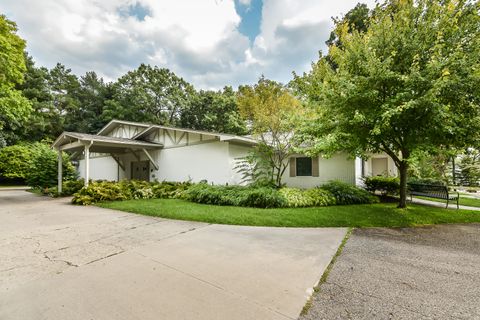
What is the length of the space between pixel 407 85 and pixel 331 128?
215 centimetres

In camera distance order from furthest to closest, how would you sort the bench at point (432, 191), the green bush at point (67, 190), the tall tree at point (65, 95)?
the tall tree at point (65, 95), the green bush at point (67, 190), the bench at point (432, 191)

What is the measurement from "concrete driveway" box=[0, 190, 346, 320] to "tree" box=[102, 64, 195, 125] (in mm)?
24510

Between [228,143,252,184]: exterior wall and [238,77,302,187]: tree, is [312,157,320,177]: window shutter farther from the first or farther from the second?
[228,143,252,184]: exterior wall

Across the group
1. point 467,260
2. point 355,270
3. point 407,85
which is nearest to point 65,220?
point 355,270

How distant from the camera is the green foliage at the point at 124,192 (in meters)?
9.30

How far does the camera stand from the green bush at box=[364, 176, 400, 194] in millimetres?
10594

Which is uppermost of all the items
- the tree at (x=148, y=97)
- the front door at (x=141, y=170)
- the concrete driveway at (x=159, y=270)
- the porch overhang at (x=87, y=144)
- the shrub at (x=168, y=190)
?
the tree at (x=148, y=97)

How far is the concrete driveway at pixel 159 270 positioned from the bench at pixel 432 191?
5508 millimetres

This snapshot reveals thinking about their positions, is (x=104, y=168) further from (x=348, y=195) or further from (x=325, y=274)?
(x=325, y=274)

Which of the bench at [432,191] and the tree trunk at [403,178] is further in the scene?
the bench at [432,191]

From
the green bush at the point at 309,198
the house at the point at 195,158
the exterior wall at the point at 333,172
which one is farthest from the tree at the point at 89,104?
the green bush at the point at 309,198

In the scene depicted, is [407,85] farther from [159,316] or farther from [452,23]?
[159,316]

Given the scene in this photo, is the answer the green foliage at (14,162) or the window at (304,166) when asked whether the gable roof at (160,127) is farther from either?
the green foliage at (14,162)

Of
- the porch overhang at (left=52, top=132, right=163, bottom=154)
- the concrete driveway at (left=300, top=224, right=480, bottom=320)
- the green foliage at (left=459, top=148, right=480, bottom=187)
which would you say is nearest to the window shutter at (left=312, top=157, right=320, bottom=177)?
the concrete driveway at (left=300, top=224, right=480, bottom=320)
